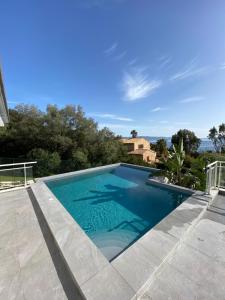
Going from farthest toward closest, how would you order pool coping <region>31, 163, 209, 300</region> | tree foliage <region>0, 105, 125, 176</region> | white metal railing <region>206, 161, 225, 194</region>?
tree foliage <region>0, 105, 125, 176</region> < white metal railing <region>206, 161, 225, 194</region> < pool coping <region>31, 163, 209, 300</region>

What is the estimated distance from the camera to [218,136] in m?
39.5

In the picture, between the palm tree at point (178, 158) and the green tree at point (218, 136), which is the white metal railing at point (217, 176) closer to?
the palm tree at point (178, 158)

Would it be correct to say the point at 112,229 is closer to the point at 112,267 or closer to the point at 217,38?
the point at 112,267

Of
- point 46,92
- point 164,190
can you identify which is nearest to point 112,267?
point 164,190

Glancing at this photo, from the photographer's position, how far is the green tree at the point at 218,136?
38031 mm

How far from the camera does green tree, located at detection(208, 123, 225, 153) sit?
38031mm

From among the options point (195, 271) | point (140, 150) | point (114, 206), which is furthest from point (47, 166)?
point (140, 150)

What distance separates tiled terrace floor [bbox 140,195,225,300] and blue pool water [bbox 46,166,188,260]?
3.53 ft

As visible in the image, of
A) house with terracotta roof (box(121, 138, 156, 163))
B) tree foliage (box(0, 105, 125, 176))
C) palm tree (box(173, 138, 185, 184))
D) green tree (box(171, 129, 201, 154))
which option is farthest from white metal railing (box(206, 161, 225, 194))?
green tree (box(171, 129, 201, 154))

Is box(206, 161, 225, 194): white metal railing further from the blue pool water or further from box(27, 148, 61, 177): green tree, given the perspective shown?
box(27, 148, 61, 177): green tree

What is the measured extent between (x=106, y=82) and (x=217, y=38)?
29.3ft

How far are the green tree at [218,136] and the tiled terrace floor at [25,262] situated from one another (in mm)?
44496

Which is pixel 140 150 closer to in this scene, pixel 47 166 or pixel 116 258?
pixel 47 166

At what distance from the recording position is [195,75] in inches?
372
